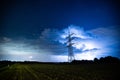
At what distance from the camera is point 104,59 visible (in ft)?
379

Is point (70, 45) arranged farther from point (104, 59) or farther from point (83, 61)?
point (83, 61)

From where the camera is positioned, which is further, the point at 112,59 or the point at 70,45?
the point at 112,59

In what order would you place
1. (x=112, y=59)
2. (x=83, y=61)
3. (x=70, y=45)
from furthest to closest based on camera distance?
(x=83, y=61)
(x=112, y=59)
(x=70, y=45)

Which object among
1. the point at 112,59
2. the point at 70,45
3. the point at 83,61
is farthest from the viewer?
the point at 83,61

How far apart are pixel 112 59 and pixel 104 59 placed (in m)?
5.40

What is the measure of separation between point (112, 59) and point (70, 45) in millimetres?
46203

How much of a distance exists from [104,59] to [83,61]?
24.8 m

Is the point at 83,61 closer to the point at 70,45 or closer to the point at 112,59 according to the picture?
the point at 112,59

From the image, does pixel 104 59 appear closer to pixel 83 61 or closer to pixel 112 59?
pixel 112 59

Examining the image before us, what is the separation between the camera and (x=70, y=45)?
256 ft

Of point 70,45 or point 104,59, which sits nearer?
point 70,45

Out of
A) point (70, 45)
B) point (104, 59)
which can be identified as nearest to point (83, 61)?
point (104, 59)

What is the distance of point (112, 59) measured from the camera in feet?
368

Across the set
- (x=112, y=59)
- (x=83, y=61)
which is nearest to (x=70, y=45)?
(x=112, y=59)
